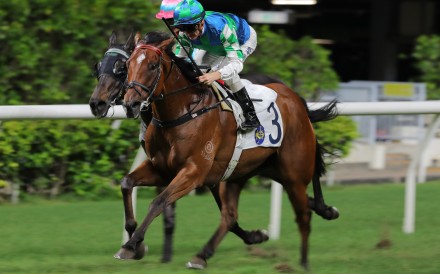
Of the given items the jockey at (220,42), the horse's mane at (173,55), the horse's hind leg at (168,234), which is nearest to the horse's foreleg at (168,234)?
the horse's hind leg at (168,234)

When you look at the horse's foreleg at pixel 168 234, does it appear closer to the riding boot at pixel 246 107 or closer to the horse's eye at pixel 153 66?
the riding boot at pixel 246 107

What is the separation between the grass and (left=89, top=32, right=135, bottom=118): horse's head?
104 cm

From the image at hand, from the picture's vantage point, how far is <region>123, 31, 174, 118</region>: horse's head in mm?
5340

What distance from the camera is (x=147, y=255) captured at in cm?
646

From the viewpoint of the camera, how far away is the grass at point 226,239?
6078mm

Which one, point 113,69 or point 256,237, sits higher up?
point 113,69

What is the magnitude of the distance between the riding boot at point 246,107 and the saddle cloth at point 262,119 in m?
0.03

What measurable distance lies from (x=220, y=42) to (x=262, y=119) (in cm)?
63

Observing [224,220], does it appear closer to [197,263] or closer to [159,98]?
[197,263]

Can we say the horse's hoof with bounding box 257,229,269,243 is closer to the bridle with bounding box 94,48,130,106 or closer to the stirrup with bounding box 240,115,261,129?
the stirrup with bounding box 240,115,261,129

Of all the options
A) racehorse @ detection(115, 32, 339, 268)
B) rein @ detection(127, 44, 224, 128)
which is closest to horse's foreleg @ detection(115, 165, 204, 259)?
racehorse @ detection(115, 32, 339, 268)

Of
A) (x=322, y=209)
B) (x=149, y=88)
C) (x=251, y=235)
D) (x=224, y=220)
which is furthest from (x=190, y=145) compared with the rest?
(x=322, y=209)

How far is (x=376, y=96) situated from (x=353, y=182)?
1.58 meters

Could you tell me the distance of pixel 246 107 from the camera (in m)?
6.16
